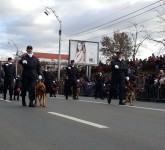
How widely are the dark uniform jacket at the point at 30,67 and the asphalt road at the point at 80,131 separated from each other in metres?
2.97

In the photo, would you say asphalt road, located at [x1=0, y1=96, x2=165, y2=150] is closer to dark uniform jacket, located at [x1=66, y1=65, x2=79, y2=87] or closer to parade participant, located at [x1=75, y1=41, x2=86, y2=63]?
dark uniform jacket, located at [x1=66, y1=65, x2=79, y2=87]

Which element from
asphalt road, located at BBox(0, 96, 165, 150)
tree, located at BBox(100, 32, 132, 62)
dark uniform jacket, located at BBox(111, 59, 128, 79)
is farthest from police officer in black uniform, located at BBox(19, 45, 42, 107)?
tree, located at BBox(100, 32, 132, 62)

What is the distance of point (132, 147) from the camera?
7.79 metres

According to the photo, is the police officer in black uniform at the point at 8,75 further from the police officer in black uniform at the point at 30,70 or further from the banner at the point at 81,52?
the banner at the point at 81,52

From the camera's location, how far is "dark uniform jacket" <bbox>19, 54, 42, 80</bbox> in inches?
620

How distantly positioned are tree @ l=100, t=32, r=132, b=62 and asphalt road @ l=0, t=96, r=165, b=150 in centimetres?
6815

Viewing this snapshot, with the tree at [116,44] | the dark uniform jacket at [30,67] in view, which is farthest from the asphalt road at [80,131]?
the tree at [116,44]

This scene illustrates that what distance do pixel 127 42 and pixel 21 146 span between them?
74379 millimetres

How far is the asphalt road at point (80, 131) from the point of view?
8000mm

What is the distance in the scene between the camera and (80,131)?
9609 millimetres

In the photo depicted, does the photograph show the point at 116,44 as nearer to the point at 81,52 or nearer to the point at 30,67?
the point at 81,52

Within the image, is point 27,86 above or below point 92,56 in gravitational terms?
below

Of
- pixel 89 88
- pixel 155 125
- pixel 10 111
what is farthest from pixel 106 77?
pixel 155 125

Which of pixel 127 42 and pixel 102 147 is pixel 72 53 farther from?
pixel 102 147
